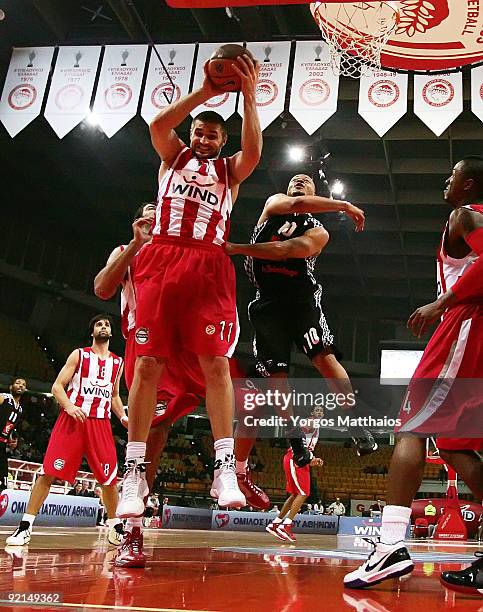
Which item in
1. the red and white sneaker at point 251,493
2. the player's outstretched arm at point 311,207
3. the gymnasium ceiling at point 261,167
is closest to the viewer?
the player's outstretched arm at point 311,207

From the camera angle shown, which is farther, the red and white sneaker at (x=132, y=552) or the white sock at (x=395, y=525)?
the red and white sneaker at (x=132, y=552)

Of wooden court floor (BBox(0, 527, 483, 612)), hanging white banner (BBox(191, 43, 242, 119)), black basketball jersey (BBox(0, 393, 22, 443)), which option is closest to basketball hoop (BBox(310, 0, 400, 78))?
hanging white banner (BBox(191, 43, 242, 119))

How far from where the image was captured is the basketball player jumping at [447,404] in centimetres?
257

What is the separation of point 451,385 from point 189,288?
122 cm

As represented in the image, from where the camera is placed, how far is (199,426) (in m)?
24.2

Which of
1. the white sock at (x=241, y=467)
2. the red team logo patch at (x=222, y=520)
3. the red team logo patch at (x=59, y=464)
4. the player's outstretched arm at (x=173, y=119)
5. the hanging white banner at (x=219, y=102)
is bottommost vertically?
the red team logo patch at (x=222, y=520)

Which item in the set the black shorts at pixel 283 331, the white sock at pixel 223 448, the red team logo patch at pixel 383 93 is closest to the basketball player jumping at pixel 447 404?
the white sock at pixel 223 448

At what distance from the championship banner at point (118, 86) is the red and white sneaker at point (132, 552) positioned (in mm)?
6510

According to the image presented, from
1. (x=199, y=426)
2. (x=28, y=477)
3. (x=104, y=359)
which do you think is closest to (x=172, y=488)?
(x=199, y=426)

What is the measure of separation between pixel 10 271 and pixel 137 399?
17078 mm

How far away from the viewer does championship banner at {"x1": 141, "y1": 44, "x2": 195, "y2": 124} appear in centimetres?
855

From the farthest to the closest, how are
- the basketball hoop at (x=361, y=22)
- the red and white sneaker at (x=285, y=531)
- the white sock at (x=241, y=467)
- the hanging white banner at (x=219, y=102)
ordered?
the red and white sneaker at (x=285, y=531) → the hanging white banner at (x=219, y=102) → the basketball hoop at (x=361, y=22) → the white sock at (x=241, y=467)

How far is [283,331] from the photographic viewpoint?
187 inches

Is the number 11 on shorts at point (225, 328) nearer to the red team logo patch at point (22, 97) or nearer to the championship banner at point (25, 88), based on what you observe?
the championship banner at point (25, 88)
